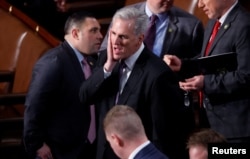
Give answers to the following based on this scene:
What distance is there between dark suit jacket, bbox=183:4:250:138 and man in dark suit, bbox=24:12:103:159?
0.54m

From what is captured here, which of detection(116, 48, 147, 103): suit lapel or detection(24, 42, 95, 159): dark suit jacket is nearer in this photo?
detection(116, 48, 147, 103): suit lapel

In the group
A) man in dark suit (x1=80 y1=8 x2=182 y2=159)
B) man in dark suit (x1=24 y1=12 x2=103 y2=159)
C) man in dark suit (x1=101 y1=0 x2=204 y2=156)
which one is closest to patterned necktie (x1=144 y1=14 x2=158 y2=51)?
man in dark suit (x1=101 y1=0 x2=204 y2=156)

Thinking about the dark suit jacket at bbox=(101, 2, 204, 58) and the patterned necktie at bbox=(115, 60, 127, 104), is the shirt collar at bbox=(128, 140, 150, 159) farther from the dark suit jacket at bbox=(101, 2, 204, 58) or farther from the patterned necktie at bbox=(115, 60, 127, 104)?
the dark suit jacket at bbox=(101, 2, 204, 58)

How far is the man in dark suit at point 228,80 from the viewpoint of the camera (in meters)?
2.54

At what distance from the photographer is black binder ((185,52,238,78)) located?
2543 millimetres

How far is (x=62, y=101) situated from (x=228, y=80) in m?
0.69

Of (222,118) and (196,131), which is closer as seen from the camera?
(196,131)

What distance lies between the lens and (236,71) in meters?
2.55

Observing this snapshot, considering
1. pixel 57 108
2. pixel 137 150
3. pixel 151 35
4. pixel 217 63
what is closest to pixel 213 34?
pixel 217 63

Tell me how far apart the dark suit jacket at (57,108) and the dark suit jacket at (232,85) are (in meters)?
0.55

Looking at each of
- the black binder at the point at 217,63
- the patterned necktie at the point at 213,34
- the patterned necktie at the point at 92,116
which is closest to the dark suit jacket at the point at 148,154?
the black binder at the point at 217,63

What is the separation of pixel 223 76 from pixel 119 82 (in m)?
0.38

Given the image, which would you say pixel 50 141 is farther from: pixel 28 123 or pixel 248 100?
pixel 248 100

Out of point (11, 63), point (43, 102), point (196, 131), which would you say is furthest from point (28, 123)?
point (11, 63)
